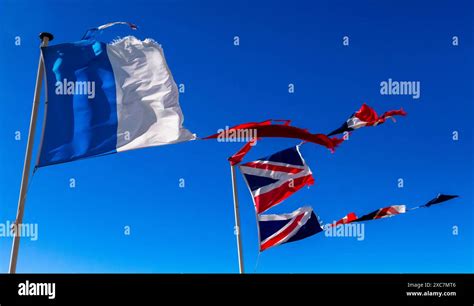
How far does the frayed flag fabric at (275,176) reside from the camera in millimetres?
17359

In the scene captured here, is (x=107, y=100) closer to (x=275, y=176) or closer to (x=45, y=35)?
(x=45, y=35)

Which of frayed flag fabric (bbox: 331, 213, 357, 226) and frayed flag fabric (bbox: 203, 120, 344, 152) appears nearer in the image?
frayed flag fabric (bbox: 203, 120, 344, 152)

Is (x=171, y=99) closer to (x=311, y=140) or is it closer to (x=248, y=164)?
(x=311, y=140)

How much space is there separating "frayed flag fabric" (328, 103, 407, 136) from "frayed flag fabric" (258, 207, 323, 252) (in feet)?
12.3

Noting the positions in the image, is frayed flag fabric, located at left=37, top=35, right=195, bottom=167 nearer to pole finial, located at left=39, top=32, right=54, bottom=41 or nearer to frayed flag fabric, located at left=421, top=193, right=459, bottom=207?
pole finial, located at left=39, top=32, right=54, bottom=41

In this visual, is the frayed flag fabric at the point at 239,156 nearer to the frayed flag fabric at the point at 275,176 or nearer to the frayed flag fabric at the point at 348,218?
the frayed flag fabric at the point at 275,176

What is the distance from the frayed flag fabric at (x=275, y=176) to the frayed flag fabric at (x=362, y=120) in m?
2.94

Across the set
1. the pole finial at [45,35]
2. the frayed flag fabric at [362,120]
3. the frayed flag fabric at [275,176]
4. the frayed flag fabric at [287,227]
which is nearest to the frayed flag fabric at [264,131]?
the frayed flag fabric at [362,120]

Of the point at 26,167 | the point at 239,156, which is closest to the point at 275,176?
the point at 239,156

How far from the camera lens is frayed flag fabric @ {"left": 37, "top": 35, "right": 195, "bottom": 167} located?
30.6 ft

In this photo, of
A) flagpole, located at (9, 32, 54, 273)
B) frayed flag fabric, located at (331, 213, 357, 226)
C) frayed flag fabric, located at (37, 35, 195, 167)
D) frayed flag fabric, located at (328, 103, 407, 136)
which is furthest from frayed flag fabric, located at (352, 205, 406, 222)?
flagpole, located at (9, 32, 54, 273)
